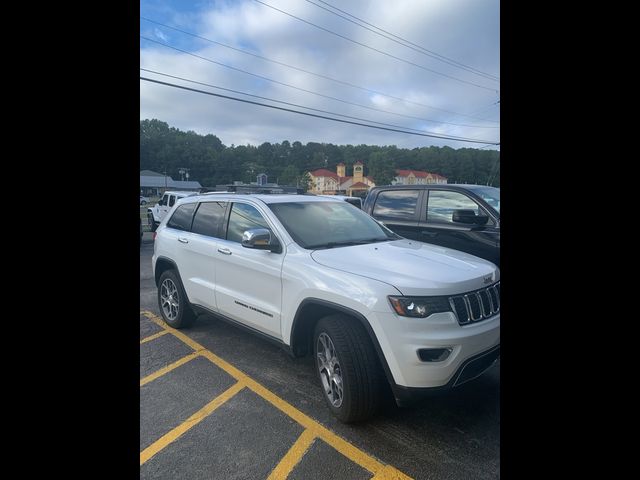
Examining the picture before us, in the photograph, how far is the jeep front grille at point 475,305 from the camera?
7.86 ft

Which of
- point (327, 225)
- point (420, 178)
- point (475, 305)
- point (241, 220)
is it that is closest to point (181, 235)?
point (241, 220)

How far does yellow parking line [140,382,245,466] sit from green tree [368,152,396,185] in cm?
2146

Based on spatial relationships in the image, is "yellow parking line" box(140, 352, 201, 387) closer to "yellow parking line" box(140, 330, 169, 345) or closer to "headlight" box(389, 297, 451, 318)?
"yellow parking line" box(140, 330, 169, 345)

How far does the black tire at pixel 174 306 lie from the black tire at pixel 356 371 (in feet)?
8.33

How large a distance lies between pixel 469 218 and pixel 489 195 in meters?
0.65

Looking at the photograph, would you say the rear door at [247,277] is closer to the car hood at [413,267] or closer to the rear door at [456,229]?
the car hood at [413,267]

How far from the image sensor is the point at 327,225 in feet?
11.7

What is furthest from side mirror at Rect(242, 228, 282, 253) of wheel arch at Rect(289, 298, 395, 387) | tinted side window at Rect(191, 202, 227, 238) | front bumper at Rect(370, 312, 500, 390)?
front bumper at Rect(370, 312, 500, 390)

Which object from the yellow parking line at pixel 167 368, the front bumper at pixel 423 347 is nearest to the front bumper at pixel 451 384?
the front bumper at pixel 423 347
